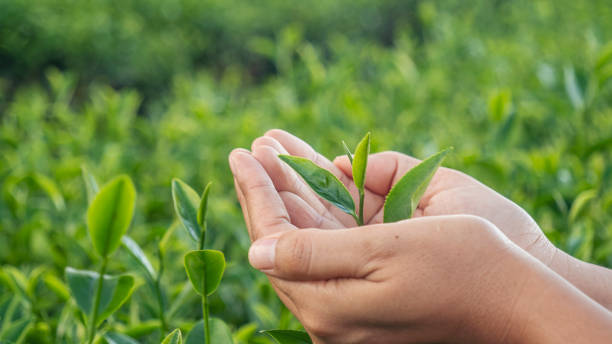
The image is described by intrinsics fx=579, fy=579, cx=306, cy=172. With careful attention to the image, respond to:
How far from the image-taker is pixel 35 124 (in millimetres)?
2178

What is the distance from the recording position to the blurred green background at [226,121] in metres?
1.43

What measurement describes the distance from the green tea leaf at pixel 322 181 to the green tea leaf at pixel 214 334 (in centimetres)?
26

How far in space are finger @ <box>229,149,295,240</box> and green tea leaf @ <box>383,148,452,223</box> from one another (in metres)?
0.15

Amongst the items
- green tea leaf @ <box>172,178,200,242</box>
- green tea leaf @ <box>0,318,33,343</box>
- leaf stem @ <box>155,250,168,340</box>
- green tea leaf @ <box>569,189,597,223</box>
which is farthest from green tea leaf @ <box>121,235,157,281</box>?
green tea leaf @ <box>569,189,597,223</box>

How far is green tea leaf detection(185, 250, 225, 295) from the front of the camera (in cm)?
80

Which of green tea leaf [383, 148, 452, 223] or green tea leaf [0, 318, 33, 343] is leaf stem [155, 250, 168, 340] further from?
green tea leaf [383, 148, 452, 223]

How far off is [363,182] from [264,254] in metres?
0.17

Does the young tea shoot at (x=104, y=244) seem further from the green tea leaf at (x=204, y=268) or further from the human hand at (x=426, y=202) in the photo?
the human hand at (x=426, y=202)

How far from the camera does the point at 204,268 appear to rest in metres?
0.83

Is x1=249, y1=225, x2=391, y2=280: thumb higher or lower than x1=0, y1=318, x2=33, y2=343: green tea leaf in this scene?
higher

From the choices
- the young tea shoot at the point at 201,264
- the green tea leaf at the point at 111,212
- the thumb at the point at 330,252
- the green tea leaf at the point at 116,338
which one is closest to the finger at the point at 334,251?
the thumb at the point at 330,252

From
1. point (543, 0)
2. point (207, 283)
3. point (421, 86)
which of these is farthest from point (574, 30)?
point (207, 283)

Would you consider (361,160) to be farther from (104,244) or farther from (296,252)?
(104,244)

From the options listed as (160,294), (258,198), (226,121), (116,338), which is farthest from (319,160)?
(226,121)
